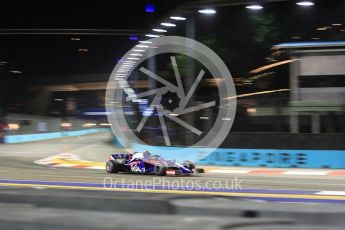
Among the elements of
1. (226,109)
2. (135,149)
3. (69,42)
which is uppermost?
(69,42)

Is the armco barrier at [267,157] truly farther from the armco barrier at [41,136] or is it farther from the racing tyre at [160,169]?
the armco barrier at [41,136]

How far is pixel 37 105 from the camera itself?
49.4m

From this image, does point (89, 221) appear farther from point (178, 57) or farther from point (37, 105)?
point (37, 105)

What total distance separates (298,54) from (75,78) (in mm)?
40902

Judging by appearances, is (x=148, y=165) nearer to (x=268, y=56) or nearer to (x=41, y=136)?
(x=268, y=56)

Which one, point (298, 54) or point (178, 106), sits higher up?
point (298, 54)

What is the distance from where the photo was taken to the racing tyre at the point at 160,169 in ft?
43.5

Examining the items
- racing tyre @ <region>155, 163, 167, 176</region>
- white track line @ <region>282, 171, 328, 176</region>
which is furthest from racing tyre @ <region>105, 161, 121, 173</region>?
white track line @ <region>282, 171, 328, 176</region>

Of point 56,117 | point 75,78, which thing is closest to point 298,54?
point 56,117

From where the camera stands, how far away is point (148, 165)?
13.6 metres

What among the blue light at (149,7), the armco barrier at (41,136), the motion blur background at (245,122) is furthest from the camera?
the armco barrier at (41,136)

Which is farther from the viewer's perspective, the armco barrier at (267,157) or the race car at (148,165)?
the armco barrier at (267,157)

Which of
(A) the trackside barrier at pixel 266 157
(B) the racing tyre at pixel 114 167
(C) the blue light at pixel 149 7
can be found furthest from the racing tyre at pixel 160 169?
(C) the blue light at pixel 149 7

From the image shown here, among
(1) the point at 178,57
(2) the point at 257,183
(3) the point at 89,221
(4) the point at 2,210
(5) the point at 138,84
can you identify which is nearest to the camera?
(3) the point at 89,221
